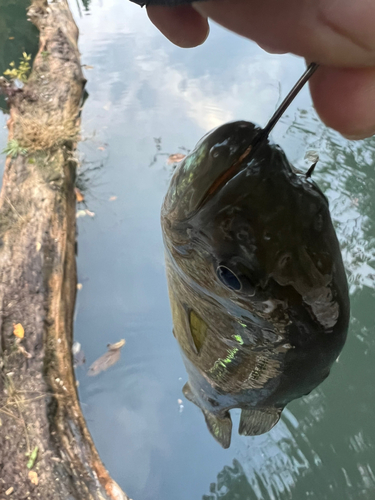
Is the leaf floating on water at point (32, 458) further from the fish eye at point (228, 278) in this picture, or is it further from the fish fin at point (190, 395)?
the fish eye at point (228, 278)

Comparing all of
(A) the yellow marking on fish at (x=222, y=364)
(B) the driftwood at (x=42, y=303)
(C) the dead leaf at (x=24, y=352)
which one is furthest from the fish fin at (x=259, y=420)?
(C) the dead leaf at (x=24, y=352)

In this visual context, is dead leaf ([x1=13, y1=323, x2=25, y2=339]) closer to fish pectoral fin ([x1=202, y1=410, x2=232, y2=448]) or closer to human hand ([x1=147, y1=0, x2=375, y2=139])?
fish pectoral fin ([x1=202, y1=410, x2=232, y2=448])

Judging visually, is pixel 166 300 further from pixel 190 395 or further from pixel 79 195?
pixel 79 195

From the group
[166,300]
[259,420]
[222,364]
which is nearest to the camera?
[222,364]

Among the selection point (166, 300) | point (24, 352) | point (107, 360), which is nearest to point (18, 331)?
point (24, 352)

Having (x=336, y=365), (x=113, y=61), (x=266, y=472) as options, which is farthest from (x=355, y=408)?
(x=113, y=61)

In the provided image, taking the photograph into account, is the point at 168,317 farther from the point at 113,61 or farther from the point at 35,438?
the point at 113,61
